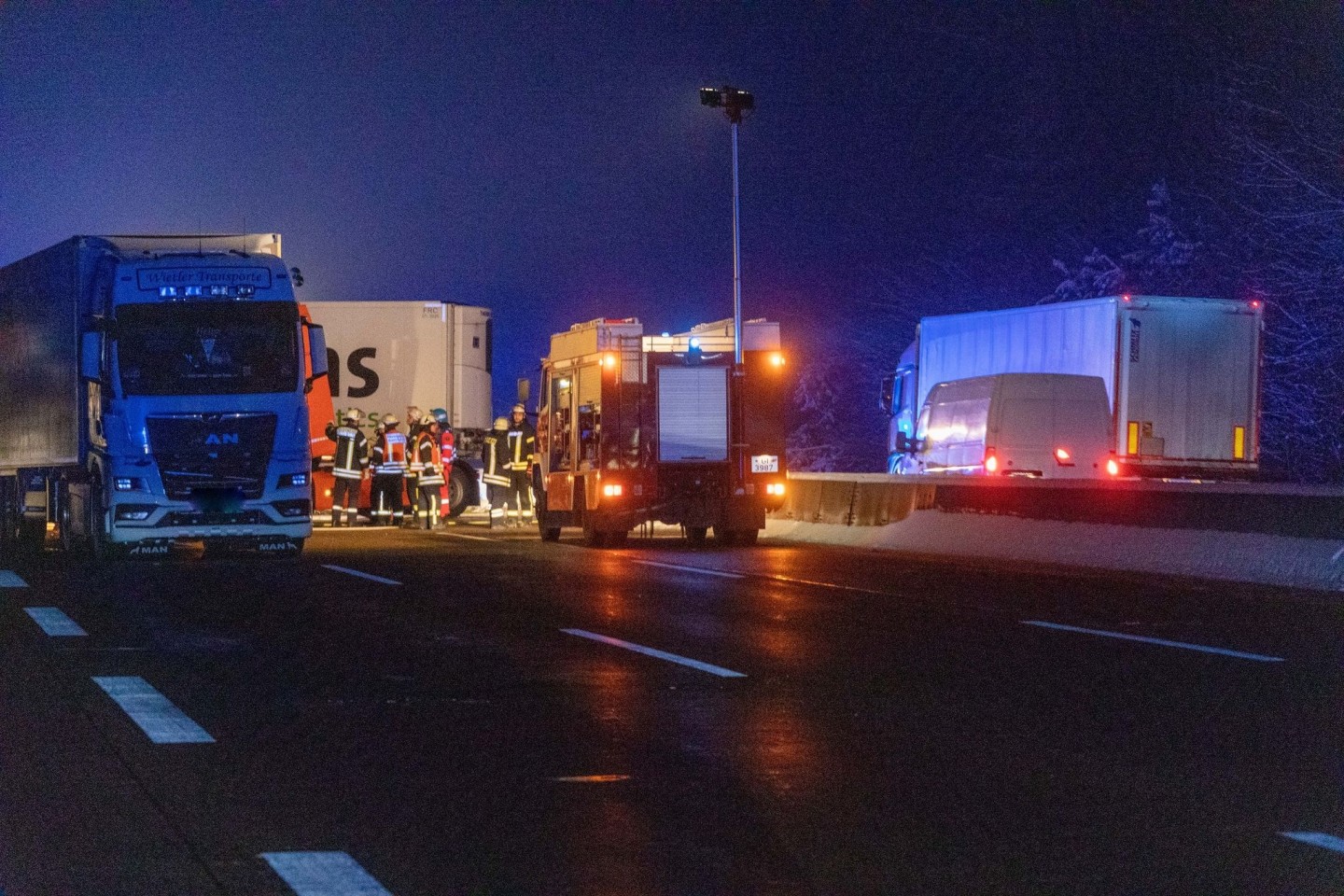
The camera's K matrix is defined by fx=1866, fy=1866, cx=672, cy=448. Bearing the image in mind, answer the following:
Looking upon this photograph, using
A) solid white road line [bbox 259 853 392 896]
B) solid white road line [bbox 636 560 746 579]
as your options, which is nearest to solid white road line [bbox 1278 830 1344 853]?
solid white road line [bbox 259 853 392 896]

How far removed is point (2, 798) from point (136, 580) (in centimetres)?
1091

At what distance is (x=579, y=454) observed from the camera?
24.8 m

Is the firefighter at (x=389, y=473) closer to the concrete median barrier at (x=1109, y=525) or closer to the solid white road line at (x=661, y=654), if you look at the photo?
the concrete median barrier at (x=1109, y=525)

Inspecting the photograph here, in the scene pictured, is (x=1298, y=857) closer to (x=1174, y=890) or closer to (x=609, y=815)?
(x=1174, y=890)

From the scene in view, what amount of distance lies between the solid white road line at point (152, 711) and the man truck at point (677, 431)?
14.1 metres

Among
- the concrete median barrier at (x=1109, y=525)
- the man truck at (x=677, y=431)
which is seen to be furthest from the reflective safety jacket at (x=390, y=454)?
the concrete median barrier at (x=1109, y=525)

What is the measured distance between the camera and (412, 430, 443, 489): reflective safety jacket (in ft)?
102

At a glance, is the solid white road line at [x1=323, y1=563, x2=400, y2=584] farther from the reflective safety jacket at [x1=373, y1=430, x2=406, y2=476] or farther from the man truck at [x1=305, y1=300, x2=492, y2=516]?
the man truck at [x1=305, y1=300, x2=492, y2=516]

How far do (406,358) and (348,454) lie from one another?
330 cm

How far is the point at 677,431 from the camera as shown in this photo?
79.2ft

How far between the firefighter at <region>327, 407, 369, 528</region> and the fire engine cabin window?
259 inches

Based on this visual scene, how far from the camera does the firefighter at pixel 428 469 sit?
31188 mm

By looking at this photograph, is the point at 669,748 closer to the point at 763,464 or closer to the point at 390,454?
the point at 763,464

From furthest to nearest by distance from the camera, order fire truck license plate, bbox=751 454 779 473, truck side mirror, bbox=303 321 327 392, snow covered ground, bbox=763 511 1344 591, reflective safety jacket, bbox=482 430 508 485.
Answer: reflective safety jacket, bbox=482 430 508 485 → fire truck license plate, bbox=751 454 779 473 → truck side mirror, bbox=303 321 327 392 → snow covered ground, bbox=763 511 1344 591
